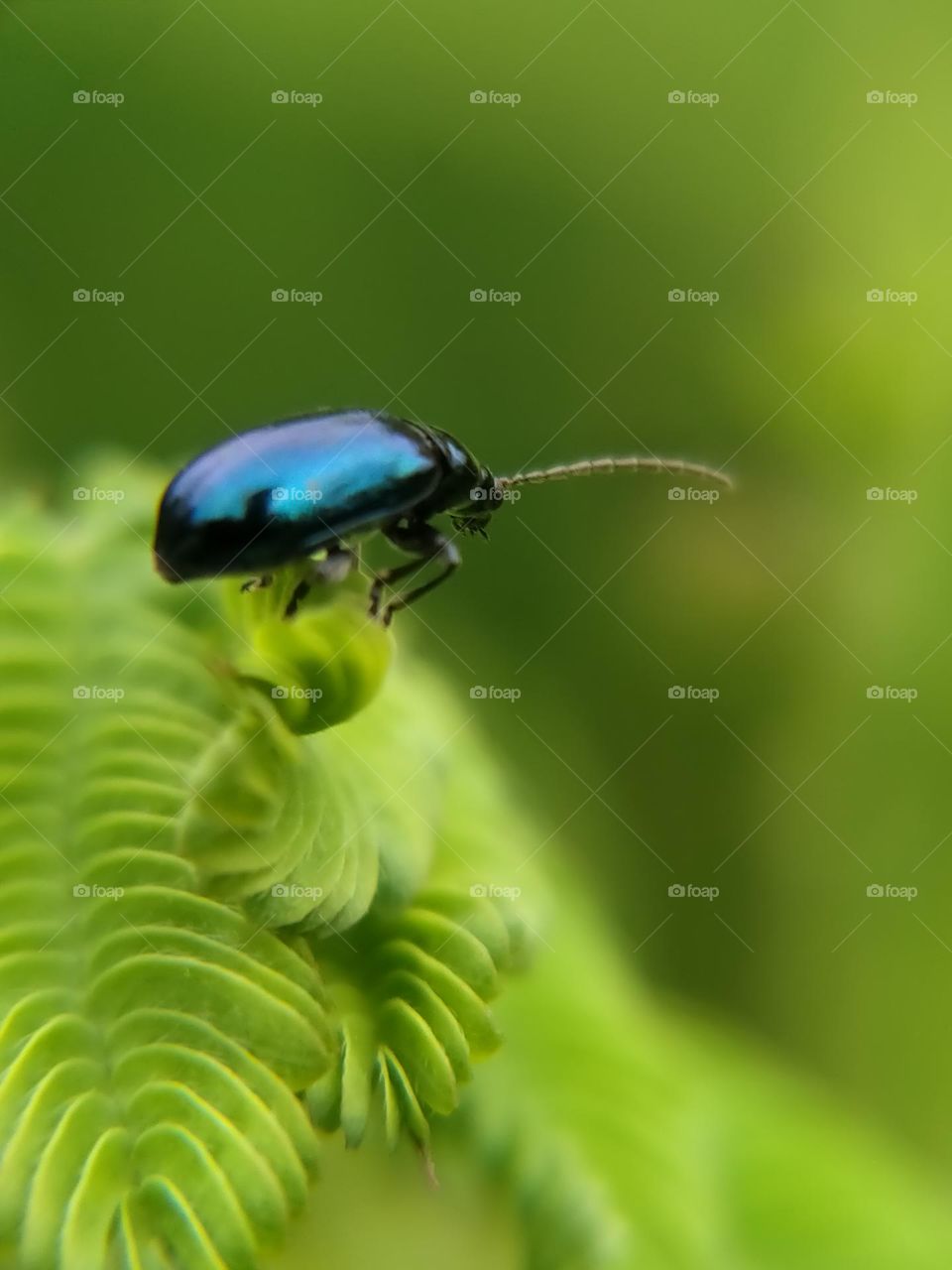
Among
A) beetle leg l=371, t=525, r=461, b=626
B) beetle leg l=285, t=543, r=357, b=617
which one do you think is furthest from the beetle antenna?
beetle leg l=285, t=543, r=357, b=617

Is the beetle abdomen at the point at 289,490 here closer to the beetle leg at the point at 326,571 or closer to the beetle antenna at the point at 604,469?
Answer: the beetle leg at the point at 326,571

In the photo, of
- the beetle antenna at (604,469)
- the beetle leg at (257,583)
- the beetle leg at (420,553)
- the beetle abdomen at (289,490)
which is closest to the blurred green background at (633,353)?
the beetle antenna at (604,469)

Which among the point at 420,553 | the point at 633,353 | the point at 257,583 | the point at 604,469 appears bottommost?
the point at 257,583

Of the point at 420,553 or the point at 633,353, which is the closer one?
the point at 420,553

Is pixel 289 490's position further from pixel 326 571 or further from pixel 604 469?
pixel 604 469

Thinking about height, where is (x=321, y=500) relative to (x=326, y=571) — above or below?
above

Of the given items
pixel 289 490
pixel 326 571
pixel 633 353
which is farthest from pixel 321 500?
pixel 633 353

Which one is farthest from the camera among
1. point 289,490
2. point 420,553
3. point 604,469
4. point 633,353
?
point 633,353
